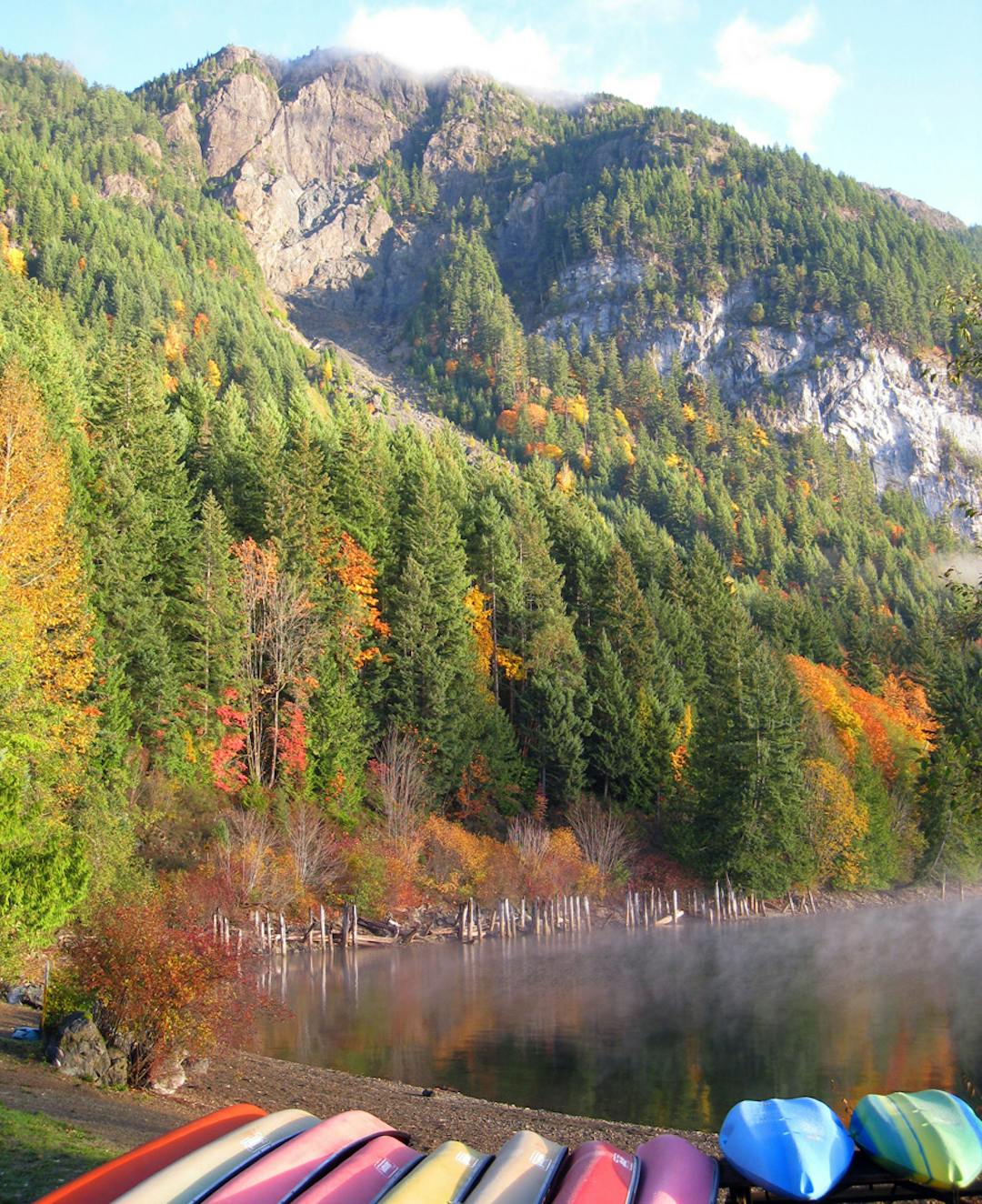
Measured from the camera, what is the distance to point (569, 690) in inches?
2239

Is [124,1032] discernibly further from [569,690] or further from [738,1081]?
[569,690]

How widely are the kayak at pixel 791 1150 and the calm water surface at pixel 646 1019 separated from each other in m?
9.70

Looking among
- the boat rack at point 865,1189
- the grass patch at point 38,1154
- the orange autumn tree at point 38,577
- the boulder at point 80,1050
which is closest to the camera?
the boat rack at point 865,1189

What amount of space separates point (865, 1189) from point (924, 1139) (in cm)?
72

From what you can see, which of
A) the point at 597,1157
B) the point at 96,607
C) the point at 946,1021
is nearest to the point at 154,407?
→ the point at 96,607

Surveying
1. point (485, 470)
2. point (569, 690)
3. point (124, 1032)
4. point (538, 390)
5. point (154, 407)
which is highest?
point (538, 390)

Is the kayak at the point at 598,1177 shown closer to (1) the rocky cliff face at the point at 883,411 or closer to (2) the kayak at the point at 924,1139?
(2) the kayak at the point at 924,1139

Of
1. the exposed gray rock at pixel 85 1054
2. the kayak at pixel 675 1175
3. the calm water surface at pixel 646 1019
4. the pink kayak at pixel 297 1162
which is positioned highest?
the pink kayak at pixel 297 1162

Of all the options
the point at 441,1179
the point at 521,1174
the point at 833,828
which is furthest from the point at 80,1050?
the point at 833,828

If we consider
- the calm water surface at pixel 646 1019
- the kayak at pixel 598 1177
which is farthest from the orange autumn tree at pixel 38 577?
the kayak at pixel 598 1177

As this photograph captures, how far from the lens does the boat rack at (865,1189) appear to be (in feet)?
26.2

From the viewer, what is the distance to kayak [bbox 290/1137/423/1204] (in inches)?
296

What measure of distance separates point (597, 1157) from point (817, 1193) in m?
1.73

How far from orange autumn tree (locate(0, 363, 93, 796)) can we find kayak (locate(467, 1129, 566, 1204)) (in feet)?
57.6
